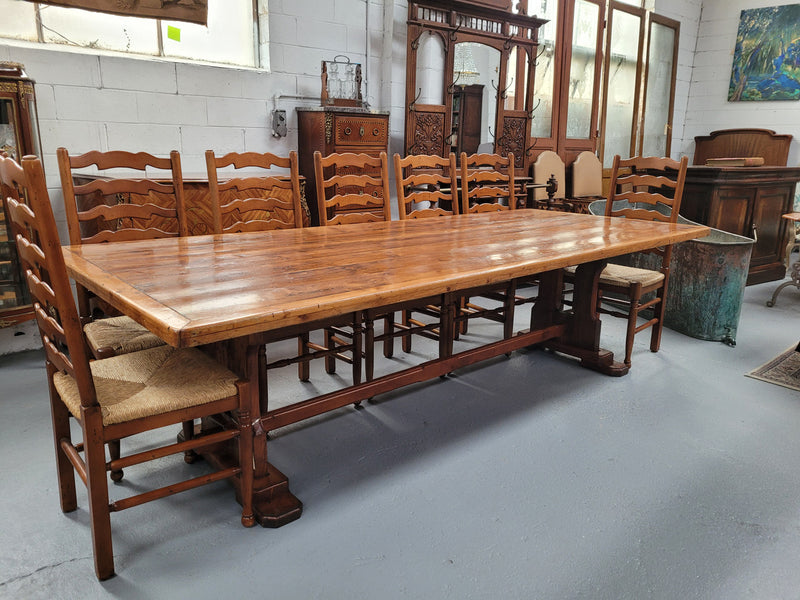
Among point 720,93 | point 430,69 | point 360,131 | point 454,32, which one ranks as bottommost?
point 360,131

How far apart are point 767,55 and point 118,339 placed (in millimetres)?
7853

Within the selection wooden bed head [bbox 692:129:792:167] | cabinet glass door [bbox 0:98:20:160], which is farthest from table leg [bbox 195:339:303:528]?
wooden bed head [bbox 692:129:792:167]

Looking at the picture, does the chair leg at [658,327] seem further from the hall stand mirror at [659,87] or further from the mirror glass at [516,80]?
the hall stand mirror at [659,87]

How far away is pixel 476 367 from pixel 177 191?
1713 mm

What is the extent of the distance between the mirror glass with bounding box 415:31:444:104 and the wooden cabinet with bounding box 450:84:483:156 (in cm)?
18

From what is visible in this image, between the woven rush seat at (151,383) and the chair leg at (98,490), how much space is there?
0.04 meters

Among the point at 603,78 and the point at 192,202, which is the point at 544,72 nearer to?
the point at 603,78

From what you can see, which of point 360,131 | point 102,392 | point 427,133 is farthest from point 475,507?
point 427,133

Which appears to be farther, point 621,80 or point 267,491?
point 621,80

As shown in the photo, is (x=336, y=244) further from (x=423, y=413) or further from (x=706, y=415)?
(x=706, y=415)

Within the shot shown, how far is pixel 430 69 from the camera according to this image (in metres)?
4.68

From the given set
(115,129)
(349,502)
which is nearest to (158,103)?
(115,129)

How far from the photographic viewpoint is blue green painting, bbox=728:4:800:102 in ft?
22.2

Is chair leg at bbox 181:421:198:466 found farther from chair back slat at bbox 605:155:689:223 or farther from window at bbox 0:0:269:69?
chair back slat at bbox 605:155:689:223
